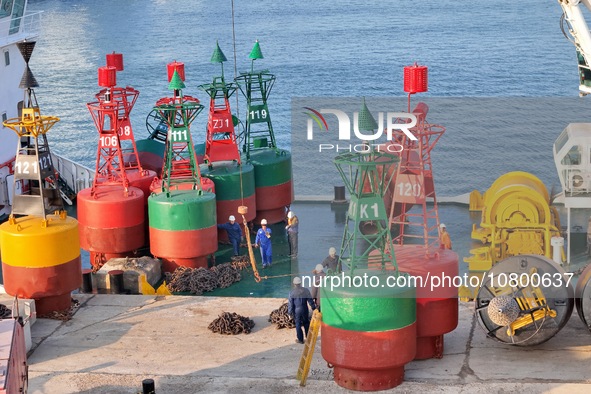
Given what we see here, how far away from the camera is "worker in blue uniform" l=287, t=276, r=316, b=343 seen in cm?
2111

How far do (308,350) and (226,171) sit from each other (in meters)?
11.7

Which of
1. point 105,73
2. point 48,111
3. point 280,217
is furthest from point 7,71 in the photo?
point 48,111

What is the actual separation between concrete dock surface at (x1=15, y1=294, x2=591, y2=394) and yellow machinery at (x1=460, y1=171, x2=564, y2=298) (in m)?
3.43

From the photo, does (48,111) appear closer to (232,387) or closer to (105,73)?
(105,73)

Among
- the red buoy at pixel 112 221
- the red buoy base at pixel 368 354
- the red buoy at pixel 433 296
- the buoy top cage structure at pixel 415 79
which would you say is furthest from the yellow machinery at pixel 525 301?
the red buoy at pixel 112 221

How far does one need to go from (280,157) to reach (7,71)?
35.4 ft

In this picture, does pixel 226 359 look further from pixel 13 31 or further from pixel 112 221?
pixel 13 31

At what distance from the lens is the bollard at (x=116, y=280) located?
2602 centimetres

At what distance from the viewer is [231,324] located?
22.0m

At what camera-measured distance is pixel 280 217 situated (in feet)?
106

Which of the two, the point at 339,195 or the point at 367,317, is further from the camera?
the point at 339,195

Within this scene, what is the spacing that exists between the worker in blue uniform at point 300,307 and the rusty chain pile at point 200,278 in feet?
18.9

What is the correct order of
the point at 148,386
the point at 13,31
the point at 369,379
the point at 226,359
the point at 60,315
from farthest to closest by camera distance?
the point at 13,31, the point at 60,315, the point at 226,359, the point at 369,379, the point at 148,386

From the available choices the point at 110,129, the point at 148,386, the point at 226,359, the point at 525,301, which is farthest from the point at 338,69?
the point at 148,386
